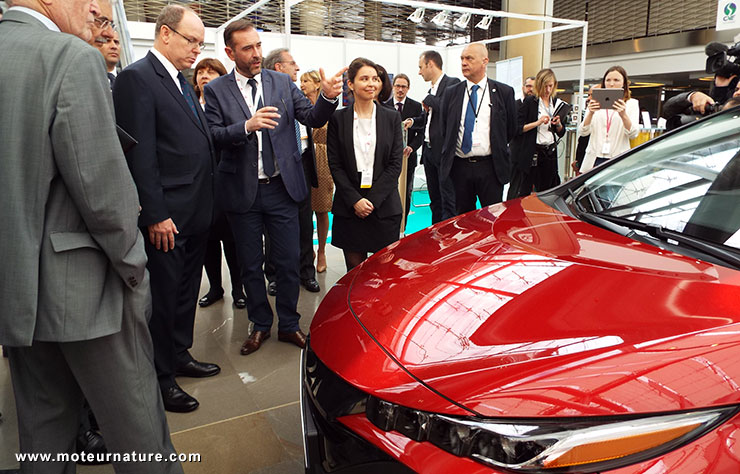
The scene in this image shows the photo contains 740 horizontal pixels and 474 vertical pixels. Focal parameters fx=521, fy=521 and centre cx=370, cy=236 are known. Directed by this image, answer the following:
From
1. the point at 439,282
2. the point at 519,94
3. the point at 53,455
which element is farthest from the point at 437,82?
the point at 53,455

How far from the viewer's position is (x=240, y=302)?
3.73 m

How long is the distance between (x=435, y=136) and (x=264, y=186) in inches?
92.0

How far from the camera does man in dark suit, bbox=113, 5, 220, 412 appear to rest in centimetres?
215

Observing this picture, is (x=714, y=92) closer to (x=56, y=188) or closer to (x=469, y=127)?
(x=469, y=127)

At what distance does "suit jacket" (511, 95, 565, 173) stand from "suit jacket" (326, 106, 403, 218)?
2.81 meters

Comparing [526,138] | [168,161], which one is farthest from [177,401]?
[526,138]

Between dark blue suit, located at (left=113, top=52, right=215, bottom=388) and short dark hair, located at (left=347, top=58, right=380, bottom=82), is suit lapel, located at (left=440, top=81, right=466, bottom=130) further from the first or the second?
dark blue suit, located at (left=113, top=52, right=215, bottom=388)

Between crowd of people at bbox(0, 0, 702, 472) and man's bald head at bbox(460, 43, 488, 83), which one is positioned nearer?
crowd of people at bbox(0, 0, 702, 472)

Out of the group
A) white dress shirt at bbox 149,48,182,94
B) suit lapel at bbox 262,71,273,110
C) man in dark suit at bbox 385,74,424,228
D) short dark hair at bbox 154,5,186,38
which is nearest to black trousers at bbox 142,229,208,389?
white dress shirt at bbox 149,48,182,94

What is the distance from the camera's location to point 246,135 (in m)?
2.60

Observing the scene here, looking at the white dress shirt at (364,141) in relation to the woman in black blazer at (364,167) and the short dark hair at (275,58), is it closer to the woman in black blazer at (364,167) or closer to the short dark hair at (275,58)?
the woman in black blazer at (364,167)

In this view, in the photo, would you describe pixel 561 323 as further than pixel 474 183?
No

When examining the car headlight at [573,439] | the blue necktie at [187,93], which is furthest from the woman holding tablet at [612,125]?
the car headlight at [573,439]

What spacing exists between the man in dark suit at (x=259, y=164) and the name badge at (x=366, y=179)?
380 millimetres
